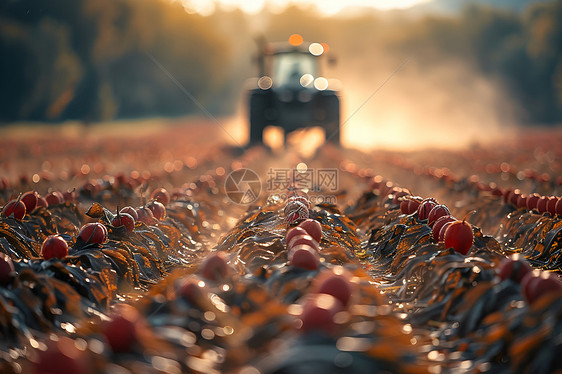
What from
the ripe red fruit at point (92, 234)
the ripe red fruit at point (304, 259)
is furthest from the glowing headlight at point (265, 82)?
the ripe red fruit at point (304, 259)

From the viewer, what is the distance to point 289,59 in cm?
3053

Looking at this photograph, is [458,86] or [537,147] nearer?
[537,147]

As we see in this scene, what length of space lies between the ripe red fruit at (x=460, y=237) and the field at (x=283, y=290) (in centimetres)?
2

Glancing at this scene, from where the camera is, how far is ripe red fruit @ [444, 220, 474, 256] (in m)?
7.22

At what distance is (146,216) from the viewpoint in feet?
32.4

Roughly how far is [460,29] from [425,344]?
320 ft

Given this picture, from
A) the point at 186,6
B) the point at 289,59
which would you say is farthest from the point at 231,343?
the point at 186,6

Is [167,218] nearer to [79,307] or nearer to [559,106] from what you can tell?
[79,307]

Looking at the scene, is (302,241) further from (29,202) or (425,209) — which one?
(29,202)

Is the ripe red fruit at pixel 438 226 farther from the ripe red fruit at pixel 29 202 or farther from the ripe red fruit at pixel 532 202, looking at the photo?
the ripe red fruit at pixel 29 202

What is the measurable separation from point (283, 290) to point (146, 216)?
4.47 meters

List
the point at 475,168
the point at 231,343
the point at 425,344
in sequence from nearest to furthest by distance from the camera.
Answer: the point at 231,343
the point at 425,344
the point at 475,168

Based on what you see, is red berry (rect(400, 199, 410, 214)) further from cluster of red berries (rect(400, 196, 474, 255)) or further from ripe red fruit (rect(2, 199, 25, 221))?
ripe red fruit (rect(2, 199, 25, 221))

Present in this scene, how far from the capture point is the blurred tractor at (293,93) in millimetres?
27938
